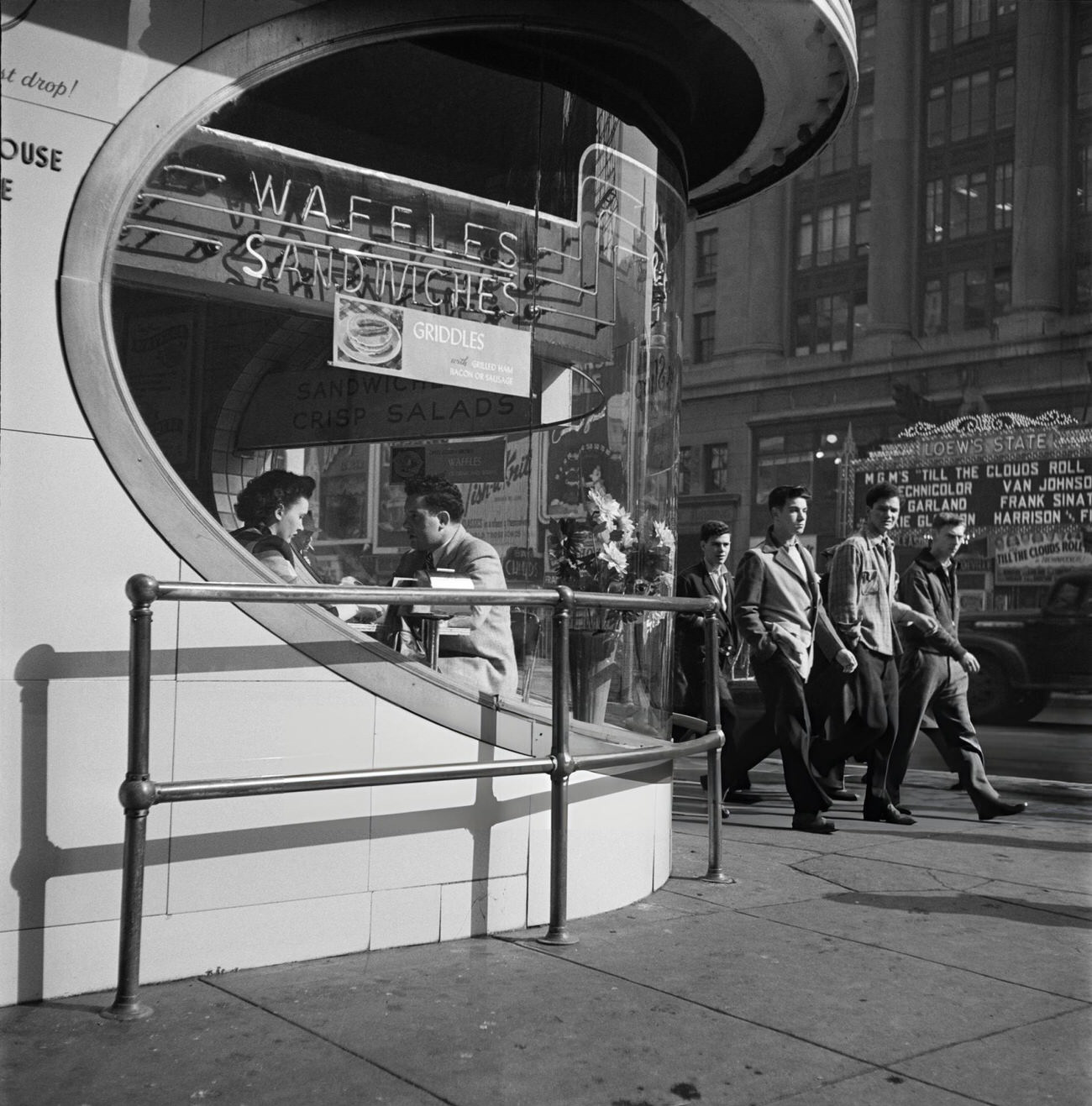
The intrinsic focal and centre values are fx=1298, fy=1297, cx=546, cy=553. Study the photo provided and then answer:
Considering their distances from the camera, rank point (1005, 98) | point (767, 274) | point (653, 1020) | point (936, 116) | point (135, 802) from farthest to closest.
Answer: point (767, 274) → point (936, 116) → point (1005, 98) → point (653, 1020) → point (135, 802)

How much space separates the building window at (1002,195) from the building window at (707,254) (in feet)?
19.6

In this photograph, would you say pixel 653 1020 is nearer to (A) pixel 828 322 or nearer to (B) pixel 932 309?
(B) pixel 932 309

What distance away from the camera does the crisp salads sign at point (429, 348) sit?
420 cm

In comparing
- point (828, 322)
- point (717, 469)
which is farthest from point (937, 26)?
point (717, 469)

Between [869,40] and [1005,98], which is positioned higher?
[869,40]

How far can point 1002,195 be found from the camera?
26.1m

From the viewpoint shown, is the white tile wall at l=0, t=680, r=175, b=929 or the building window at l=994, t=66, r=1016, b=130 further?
the building window at l=994, t=66, r=1016, b=130

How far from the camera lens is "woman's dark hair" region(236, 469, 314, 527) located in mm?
4020

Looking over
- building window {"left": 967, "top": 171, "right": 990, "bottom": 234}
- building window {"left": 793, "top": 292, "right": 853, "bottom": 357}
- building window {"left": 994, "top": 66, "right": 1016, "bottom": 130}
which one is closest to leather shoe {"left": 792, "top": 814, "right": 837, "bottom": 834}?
building window {"left": 793, "top": 292, "right": 853, "bottom": 357}

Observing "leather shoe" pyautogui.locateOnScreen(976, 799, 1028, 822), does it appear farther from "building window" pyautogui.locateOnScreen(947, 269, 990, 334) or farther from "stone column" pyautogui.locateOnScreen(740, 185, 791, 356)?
"stone column" pyautogui.locateOnScreen(740, 185, 791, 356)

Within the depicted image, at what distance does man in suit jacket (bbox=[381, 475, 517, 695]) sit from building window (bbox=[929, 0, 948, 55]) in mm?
25697

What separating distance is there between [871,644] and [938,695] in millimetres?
506

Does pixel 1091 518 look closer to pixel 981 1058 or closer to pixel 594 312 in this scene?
pixel 594 312

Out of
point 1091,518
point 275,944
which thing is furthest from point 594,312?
point 1091,518
